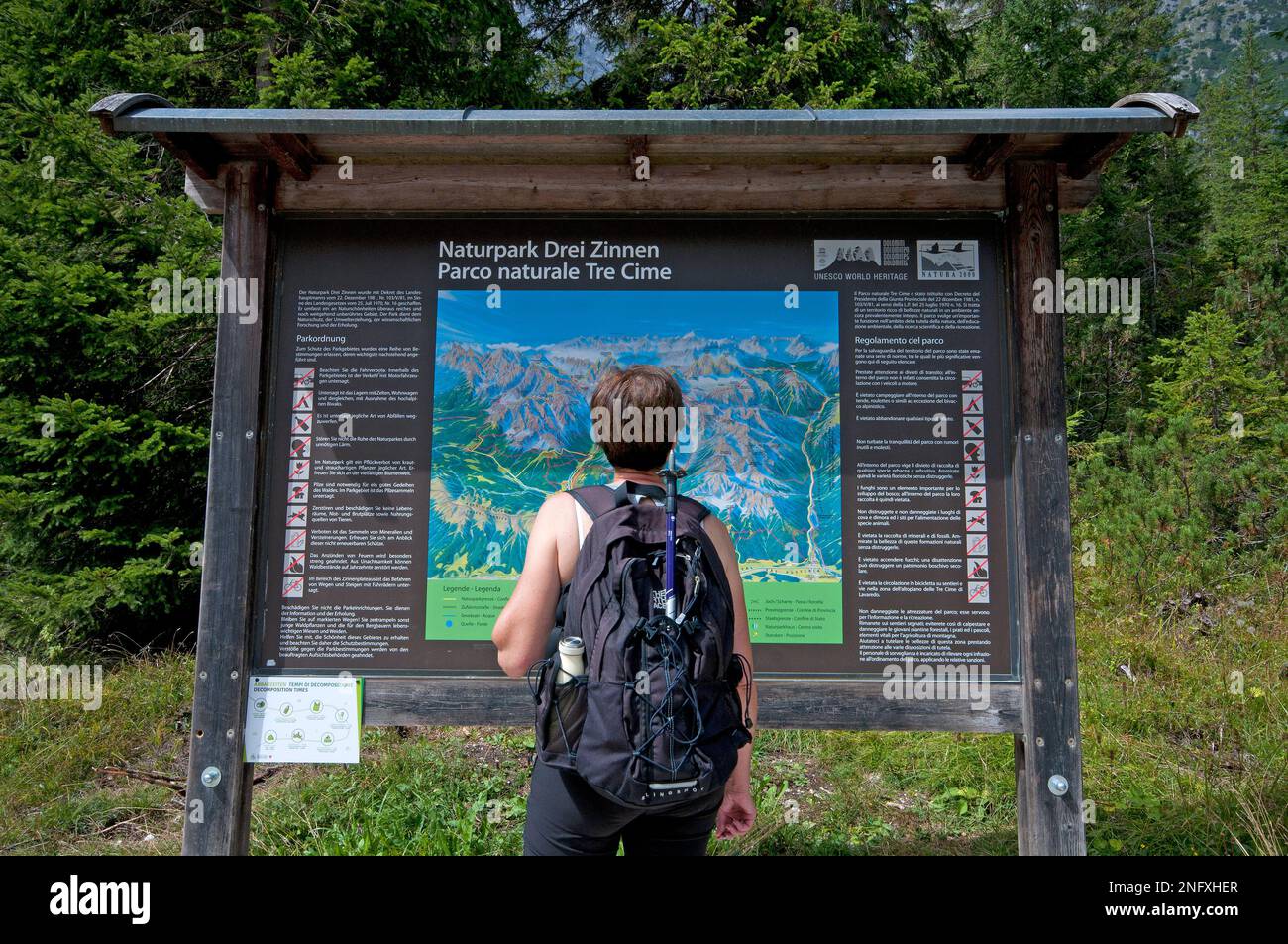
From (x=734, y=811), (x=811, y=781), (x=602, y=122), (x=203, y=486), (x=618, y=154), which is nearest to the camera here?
(x=734, y=811)

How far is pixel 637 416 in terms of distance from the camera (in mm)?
2385

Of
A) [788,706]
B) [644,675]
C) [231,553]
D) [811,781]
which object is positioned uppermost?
[231,553]

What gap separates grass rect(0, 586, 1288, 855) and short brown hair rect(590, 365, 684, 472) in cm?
254

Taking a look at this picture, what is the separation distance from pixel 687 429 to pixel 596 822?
5.25ft

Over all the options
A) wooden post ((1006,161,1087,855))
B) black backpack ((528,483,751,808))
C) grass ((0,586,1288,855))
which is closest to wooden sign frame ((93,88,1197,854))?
wooden post ((1006,161,1087,855))

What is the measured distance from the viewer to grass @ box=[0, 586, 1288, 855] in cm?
422

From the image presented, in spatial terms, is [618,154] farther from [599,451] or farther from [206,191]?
[206,191]

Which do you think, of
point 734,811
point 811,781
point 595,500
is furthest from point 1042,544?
point 811,781

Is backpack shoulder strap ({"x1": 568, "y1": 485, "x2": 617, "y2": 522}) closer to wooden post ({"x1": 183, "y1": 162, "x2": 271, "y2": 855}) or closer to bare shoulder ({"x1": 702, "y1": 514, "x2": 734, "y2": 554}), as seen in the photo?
bare shoulder ({"x1": 702, "y1": 514, "x2": 734, "y2": 554})

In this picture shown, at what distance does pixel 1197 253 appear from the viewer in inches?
633

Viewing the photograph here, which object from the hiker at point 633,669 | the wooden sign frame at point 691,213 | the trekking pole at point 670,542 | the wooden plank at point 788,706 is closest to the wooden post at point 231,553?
the wooden sign frame at point 691,213

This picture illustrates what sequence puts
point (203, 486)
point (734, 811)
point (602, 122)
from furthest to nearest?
point (203, 486) < point (602, 122) < point (734, 811)

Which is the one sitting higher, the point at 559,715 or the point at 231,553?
the point at 231,553

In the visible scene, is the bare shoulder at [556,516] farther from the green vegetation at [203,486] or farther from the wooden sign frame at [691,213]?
the green vegetation at [203,486]
